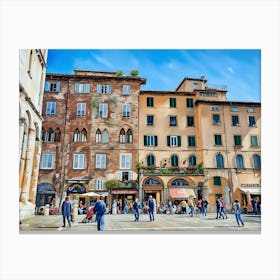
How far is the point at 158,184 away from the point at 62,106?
751 centimetres

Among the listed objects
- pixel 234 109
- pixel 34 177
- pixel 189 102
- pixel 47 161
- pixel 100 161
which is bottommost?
pixel 34 177

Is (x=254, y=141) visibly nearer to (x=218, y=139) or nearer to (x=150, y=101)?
(x=218, y=139)

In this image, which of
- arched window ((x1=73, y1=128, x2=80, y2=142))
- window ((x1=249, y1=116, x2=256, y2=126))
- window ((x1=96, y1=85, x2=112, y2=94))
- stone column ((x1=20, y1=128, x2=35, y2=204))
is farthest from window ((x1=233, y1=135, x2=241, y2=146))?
stone column ((x1=20, y1=128, x2=35, y2=204))

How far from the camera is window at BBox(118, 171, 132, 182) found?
16.1 m

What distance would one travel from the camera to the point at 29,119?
1037 centimetres

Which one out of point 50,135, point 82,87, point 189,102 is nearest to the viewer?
point 50,135

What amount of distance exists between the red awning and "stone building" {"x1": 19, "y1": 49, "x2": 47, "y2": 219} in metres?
8.19

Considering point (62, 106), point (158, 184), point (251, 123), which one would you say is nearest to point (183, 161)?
point (158, 184)

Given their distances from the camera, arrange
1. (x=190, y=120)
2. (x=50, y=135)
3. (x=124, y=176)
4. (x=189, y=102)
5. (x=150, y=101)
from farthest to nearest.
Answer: (x=189, y=102)
(x=190, y=120)
(x=150, y=101)
(x=50, y=135)
(x=124, y=176)

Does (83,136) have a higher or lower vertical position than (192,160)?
higher

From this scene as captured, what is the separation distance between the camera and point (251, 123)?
18.0m

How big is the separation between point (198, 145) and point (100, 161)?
20.3 feet

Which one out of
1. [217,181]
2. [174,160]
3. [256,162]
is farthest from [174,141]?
[256,162]
